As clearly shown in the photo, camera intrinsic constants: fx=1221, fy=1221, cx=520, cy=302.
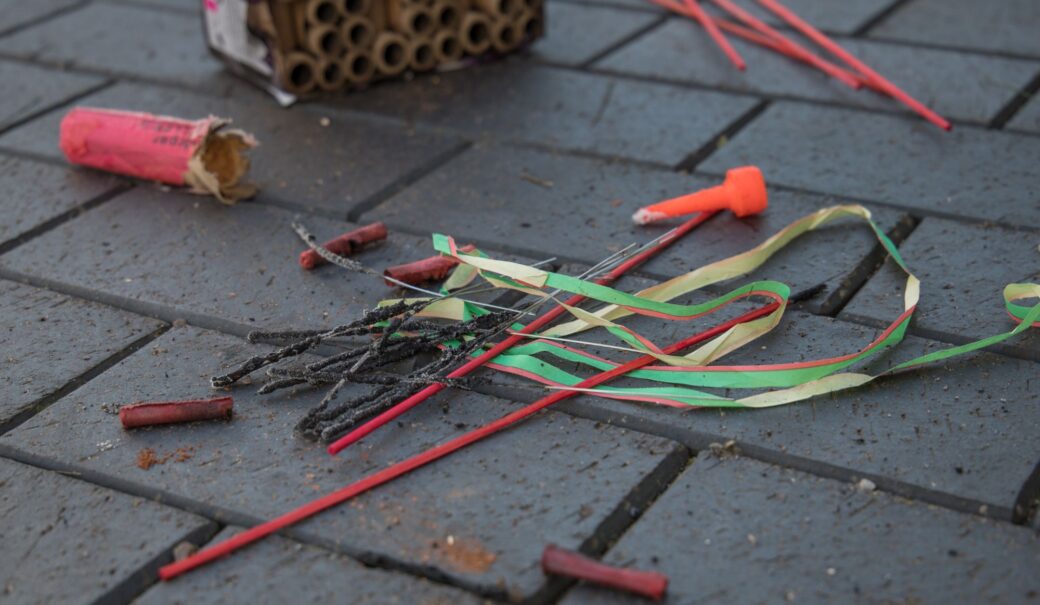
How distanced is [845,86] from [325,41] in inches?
62.7

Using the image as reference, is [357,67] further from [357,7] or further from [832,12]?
[832,12]

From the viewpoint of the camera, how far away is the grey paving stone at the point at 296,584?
1816 millimetres

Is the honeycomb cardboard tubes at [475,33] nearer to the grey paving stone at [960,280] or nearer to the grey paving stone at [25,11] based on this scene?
the grey paving stone at [960,280]

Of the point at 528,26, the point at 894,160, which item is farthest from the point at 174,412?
the point at 528,26

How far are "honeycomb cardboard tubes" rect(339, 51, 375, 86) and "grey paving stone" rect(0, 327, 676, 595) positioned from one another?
63.7 inches

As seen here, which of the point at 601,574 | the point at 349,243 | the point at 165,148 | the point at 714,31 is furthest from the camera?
the point at 714,31

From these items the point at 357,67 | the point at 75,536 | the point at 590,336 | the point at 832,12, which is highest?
the point at 832,12

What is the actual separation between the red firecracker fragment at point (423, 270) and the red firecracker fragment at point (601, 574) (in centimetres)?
92

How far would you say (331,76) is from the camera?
3.79 metres

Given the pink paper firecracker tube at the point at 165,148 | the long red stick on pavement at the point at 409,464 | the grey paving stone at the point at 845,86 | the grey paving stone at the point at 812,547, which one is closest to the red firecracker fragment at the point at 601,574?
the grey paving stone at the point at 812,547

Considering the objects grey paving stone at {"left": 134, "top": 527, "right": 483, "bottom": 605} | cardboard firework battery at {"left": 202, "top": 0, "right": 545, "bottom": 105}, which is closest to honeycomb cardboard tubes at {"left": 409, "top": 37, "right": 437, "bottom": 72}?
cardboard firework battery at {"left": 202, "top": 0, "right": 545, "bottom": 105}

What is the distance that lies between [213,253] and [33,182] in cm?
76

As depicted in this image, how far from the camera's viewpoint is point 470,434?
7.03ft

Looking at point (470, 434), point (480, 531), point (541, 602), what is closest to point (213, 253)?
point (470, 434)
